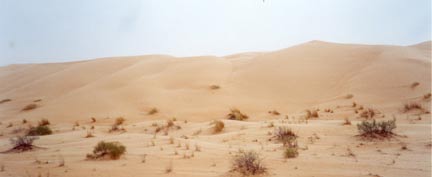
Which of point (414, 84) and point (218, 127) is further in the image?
point (414, 84)

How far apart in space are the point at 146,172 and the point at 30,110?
69.2 feet

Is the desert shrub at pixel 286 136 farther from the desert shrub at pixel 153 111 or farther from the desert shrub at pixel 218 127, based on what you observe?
the desert shrub at pixel 153 111

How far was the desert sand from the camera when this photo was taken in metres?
7.27

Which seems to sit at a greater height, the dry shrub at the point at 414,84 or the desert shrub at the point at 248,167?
the dry shrub at the point at 414,84

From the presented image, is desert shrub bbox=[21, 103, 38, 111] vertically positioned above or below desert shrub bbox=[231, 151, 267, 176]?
above

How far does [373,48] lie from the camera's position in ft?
103

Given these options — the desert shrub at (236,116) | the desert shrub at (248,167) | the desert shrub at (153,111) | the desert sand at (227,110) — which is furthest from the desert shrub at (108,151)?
the desert shrub at (153,111)

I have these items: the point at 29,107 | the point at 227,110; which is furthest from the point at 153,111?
the point at 29,107

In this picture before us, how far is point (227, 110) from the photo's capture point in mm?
21078

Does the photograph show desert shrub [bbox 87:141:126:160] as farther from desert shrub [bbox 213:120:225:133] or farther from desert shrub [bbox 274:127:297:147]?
desert shrub [bbox 213:120:225:133]

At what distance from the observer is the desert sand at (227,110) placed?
23.9ft

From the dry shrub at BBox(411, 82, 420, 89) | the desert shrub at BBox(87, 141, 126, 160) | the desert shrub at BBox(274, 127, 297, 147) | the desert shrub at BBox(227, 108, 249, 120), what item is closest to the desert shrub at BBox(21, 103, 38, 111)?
the desert shrub at BBox(227, 108, 249, 120)

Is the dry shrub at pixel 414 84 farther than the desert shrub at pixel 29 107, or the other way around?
the desert shrub at pixel 29 107

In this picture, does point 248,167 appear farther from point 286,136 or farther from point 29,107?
point 29,107
